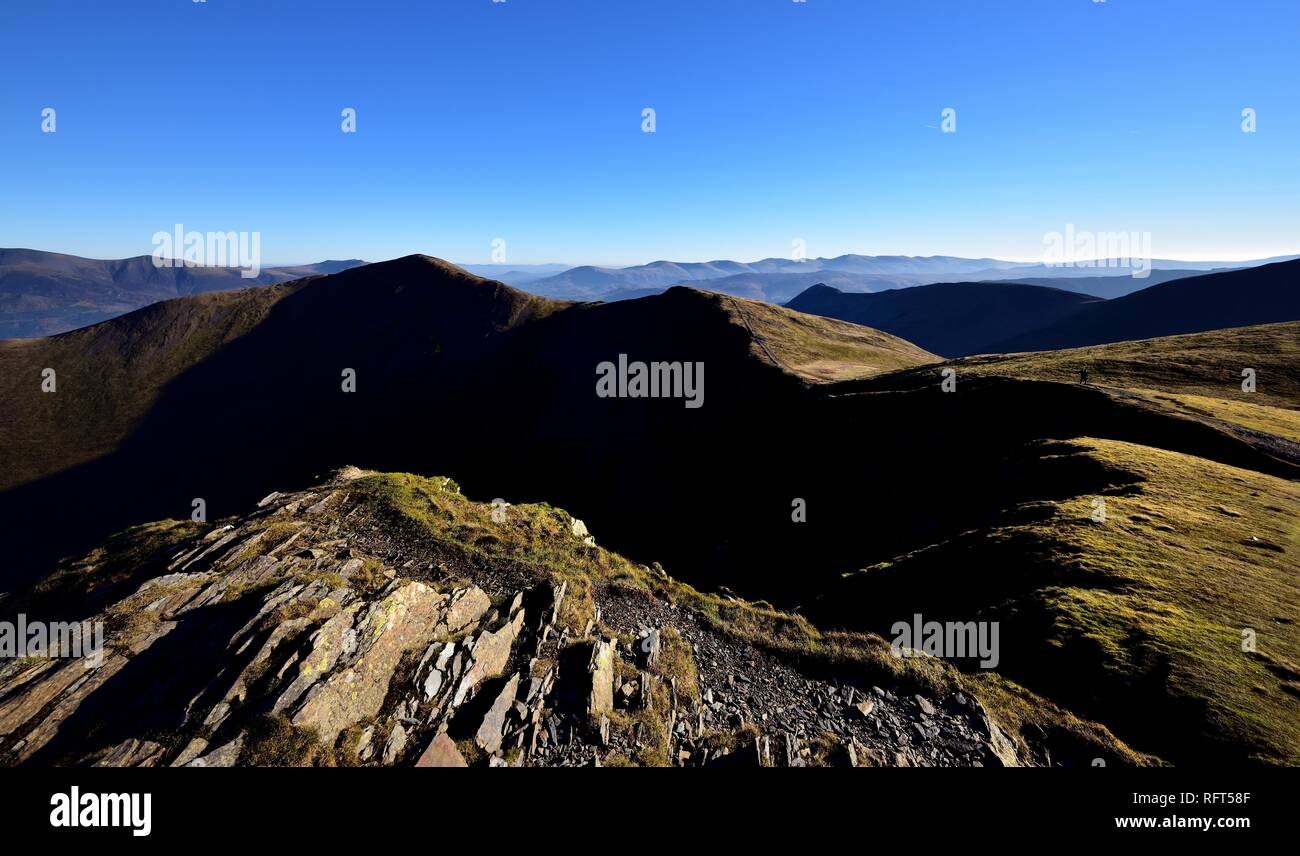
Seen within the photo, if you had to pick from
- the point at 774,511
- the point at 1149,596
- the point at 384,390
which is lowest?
the point at 774,511

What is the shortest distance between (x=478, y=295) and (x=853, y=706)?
152377 millimetres

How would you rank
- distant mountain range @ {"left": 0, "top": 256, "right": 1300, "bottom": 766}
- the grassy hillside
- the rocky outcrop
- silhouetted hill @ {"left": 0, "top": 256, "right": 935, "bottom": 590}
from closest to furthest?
the rocky outcrop < the grassy hillside < distant mountain range @ {"left": 0, "top": 256, "right": 1300, "bottom": 766} < silhouetted hill @ {"left": 0, "top": 256, "right": 935, "bottom": 590}

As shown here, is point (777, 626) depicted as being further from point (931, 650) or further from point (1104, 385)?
point (1104, 385)

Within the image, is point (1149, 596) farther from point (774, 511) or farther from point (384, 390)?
point (384, 390)

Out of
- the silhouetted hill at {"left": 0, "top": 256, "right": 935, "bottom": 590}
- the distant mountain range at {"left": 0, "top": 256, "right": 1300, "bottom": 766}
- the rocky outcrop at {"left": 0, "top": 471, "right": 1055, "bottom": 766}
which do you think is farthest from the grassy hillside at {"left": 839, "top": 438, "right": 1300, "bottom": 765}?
the silhouetted hill at {"left": 0, "top": 256, "right": 935, "bottom": 590}

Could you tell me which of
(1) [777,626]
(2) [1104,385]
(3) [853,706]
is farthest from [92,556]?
(2) [1104,385]

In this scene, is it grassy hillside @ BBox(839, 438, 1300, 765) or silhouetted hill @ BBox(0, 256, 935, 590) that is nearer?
grassy hillside @ BBox(839, 438, 1300, 765)

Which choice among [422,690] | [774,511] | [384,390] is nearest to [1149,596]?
[422,690]

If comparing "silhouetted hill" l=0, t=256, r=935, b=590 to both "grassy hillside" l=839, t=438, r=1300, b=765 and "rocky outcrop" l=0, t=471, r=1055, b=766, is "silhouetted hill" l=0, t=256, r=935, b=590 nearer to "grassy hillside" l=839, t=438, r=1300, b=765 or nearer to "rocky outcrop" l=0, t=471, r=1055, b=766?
"grassy hillside" l=839, t=438, r=1300, b=765

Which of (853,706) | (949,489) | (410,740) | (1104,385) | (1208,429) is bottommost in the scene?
(853,706)

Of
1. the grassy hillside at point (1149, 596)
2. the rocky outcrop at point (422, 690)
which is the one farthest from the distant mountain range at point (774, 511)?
the rocky outcrop at point (422, 690)

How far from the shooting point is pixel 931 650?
19609 mm
